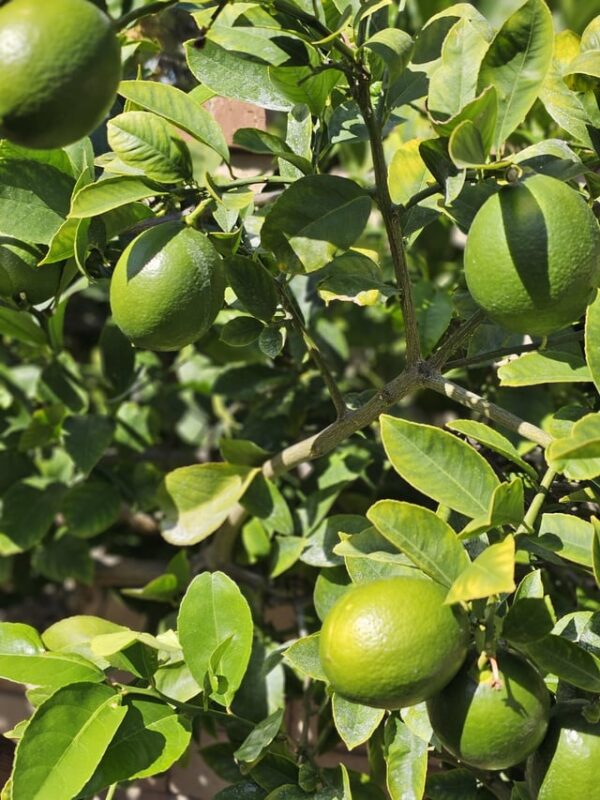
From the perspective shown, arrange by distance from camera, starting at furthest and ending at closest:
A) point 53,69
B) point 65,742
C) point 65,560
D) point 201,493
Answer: point 65,560, point 201,493, point 65,742, point 53,69

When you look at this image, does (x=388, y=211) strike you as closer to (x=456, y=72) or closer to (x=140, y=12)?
(x=456, y=72)

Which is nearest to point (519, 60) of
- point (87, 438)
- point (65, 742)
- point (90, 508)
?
point (65, 742)

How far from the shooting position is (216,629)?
0.98 m

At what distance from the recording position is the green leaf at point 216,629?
3.17 ft

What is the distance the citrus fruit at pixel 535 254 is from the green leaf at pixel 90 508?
34.9 inches

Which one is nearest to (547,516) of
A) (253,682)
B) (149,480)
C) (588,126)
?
(588,126)

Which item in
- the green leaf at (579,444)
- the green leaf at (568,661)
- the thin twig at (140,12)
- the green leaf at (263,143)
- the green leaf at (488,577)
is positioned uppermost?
the thin twig at (140,12)

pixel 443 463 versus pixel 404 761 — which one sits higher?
pixel 443 463

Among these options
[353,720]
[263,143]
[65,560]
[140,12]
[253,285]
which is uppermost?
[140,12]

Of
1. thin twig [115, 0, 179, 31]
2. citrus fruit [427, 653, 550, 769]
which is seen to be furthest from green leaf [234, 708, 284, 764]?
thin twig [115, 0, 179, 31]

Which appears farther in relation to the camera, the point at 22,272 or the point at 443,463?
the point at 22,272

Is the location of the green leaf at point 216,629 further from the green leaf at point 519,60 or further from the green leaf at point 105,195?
the green leaf at point 519,60

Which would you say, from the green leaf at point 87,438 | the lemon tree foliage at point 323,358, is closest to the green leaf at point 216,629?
the lemon tree foliage at point 323,358

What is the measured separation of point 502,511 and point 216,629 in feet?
1.18
